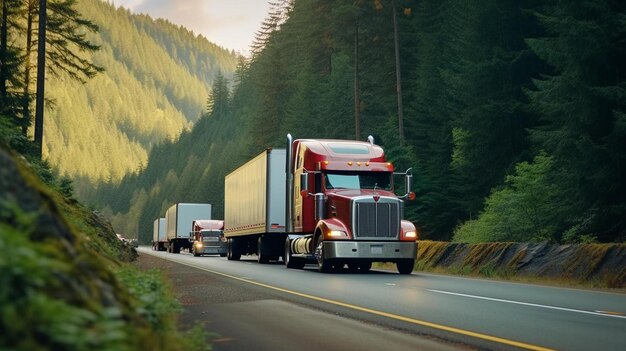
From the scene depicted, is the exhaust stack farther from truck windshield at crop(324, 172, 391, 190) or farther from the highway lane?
the highway lane

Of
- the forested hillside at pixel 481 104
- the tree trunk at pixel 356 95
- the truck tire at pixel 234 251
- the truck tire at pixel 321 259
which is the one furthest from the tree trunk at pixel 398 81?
the truck tire at pixel 321 259

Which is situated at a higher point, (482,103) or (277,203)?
(482,103)

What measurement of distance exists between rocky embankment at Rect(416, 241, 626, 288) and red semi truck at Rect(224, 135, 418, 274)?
2.18 m

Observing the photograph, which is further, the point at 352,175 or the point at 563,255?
the point at 352,175

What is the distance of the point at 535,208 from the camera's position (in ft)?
105

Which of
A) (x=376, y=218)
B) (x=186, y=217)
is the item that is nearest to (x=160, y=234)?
(x=186, y=217)

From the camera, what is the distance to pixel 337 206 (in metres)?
25.0

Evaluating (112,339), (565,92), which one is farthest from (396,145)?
(112,339)

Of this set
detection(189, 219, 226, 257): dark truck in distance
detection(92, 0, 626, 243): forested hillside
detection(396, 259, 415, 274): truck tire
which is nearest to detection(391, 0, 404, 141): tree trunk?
detection(92, 0, 626, 243): forested hillside

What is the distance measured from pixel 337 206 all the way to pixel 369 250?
1.76 metres

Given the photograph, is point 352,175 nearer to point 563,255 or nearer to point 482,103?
point 563,255

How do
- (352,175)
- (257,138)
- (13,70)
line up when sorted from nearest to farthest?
(352,175) → (13,70) → (257,138)

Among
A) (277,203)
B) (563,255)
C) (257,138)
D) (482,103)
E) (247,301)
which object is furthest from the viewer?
(257,138)

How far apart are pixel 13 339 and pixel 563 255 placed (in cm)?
→ 2030
